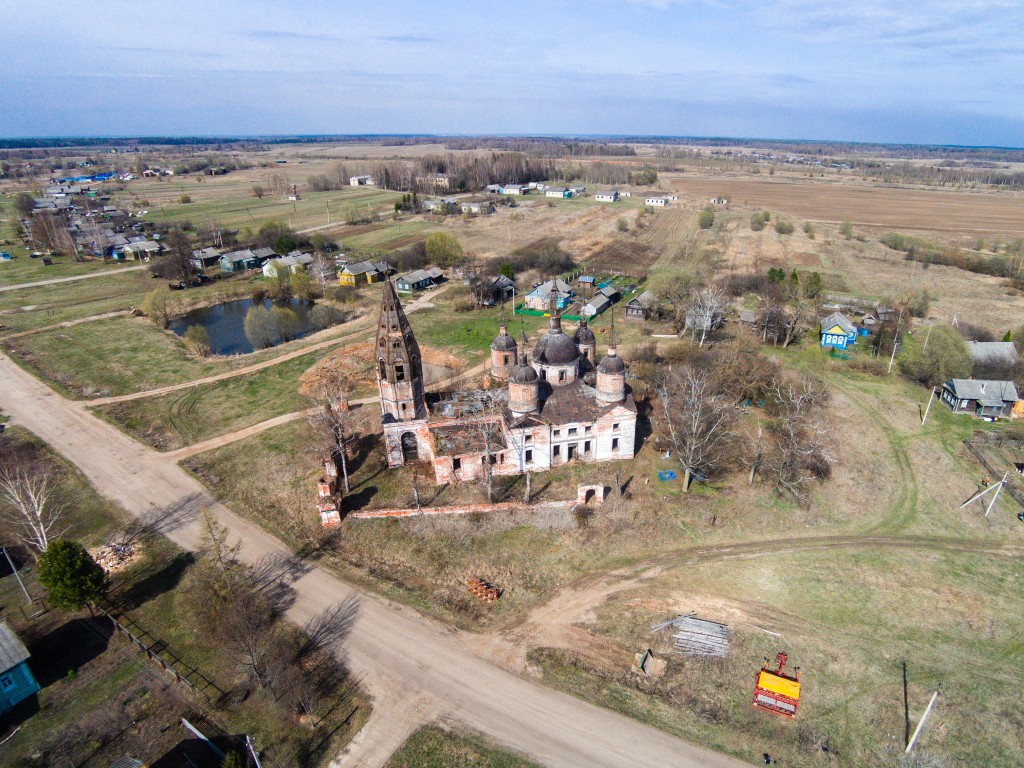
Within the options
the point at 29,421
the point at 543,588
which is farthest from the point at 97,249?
the point at 543,588

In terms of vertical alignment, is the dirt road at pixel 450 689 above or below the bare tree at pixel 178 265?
below

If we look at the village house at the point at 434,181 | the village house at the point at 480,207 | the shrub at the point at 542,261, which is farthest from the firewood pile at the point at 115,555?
the village house at the point at 434,181

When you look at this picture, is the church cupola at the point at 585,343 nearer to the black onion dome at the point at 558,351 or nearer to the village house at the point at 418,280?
the black onion dome at the point at 558,351

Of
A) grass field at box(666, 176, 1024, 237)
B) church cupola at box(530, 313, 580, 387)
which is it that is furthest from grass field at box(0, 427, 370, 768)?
grass field at box(666, 176, 1024, 237)

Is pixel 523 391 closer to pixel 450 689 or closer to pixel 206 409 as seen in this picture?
pixel 450 689

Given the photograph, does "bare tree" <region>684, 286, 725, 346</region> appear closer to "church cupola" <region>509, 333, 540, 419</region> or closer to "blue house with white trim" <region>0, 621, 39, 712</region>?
"church cupola" <region>509, 333, 540, 419</region>

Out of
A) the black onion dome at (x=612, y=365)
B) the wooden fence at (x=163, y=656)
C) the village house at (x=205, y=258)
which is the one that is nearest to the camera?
the wooden fence at (x=163, y=656)
